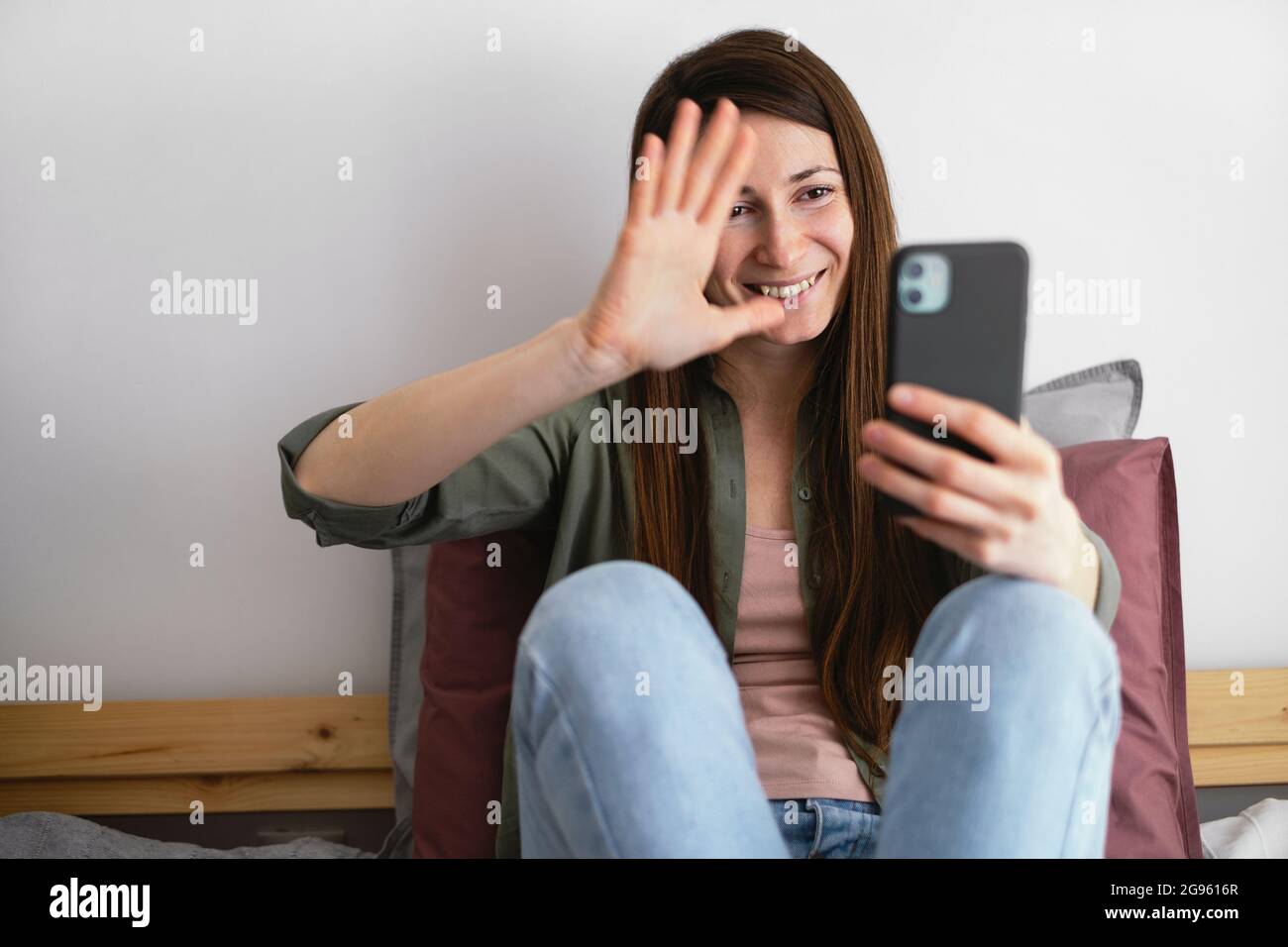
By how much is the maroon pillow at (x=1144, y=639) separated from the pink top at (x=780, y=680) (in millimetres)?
293

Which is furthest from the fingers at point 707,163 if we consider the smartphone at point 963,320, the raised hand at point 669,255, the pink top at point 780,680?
the pink top at point 780,680

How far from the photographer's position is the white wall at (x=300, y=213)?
1.25m

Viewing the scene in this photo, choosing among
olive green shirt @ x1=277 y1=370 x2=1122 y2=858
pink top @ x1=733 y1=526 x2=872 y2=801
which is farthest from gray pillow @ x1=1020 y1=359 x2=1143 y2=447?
pink top @ x1=733 y1=526 x2=872 y2=801

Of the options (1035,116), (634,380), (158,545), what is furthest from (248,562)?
(1035,116)

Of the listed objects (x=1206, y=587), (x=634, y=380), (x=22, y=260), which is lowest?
(x=1206, y=587)

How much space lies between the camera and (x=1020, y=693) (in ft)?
2.13

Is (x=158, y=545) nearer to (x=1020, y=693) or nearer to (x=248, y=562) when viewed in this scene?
(x=248, y=562)

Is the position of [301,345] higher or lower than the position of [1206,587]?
higher

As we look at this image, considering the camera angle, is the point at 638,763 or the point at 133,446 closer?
the point at 638,763

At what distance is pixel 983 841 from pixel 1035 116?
103 cm

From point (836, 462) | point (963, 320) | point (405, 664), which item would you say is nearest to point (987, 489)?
point (963, 320)

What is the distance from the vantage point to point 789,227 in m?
1.02

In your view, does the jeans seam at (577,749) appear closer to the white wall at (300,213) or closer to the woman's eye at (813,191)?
the woman's eye at (813,191)

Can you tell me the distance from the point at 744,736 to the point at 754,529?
1.24 ft
